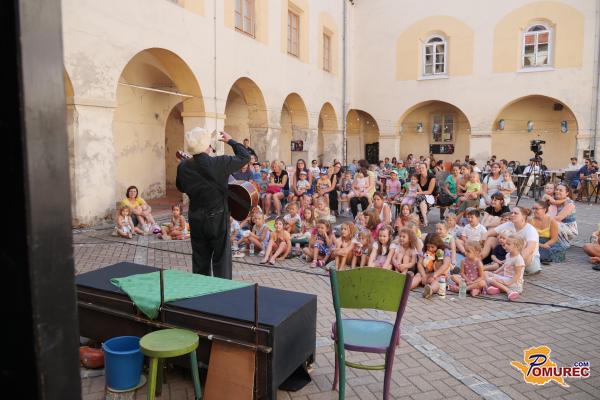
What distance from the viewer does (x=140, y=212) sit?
9.80 meters

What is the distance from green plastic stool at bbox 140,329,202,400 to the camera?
3041 mm

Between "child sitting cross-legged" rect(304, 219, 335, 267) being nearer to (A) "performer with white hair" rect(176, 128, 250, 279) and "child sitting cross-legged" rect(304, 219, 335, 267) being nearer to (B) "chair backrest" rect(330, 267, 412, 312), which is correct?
(A) "performer with white hair" rect(176, 128, 250, 279)

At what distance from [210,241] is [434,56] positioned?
18535 millimetres

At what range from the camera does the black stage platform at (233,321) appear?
10.5ft

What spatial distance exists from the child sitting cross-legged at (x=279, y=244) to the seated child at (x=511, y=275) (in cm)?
314

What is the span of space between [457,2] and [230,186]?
18263 mm

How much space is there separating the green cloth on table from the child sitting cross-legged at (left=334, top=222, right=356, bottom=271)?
3259 millimetres

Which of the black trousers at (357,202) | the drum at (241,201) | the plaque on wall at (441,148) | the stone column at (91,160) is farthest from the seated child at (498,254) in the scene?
the plaque on wall at (441,148)

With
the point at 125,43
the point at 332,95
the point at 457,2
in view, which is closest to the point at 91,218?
the point at 125,43

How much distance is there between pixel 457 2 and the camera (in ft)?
66.2

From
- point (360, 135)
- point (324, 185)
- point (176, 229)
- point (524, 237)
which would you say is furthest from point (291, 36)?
point (524, 237)

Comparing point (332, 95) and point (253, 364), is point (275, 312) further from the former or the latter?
point (332, 95)

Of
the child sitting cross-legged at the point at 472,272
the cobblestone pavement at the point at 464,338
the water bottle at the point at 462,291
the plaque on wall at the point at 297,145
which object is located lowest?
the cobblestone pavement at the point at 464,338

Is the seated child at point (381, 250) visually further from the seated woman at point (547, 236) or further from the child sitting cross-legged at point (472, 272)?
the seated woman at point (547, 236)
